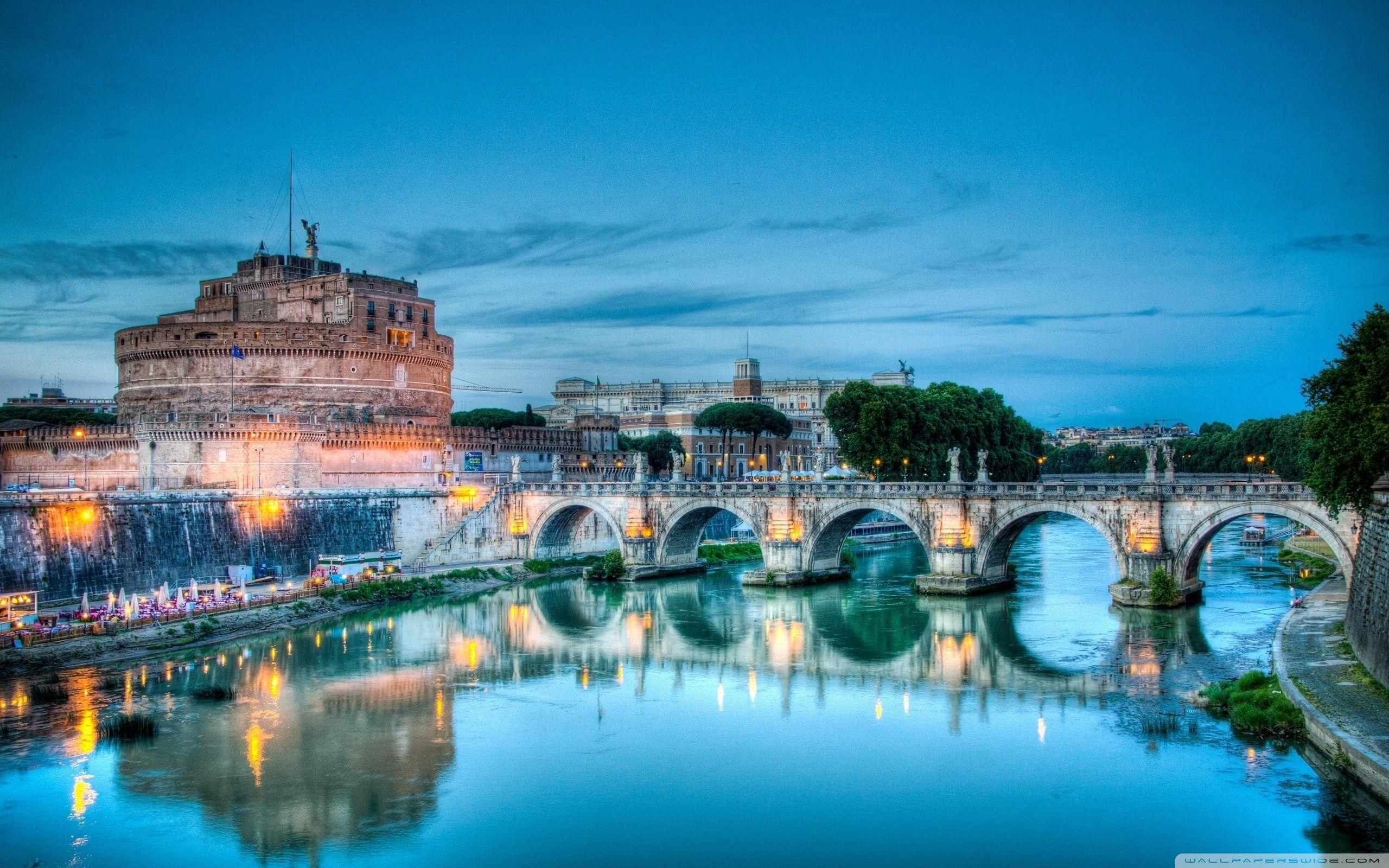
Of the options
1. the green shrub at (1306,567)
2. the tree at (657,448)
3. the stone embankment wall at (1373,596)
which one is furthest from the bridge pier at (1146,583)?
the tree at (657,448)

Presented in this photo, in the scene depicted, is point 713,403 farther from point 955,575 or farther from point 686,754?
point 686,754

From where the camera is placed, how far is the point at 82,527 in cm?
4088

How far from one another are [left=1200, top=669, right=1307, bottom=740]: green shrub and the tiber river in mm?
704

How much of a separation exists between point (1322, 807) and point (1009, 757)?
614 cm

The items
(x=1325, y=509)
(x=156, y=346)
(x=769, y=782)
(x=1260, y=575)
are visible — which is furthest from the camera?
(x=156, y=346)

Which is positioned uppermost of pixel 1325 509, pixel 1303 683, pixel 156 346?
pixel 156 346

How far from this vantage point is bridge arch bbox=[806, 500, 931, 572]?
154 feet

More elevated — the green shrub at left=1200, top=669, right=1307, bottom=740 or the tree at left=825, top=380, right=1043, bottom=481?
the tree at left=825, top=380, right=1043, bottom=481

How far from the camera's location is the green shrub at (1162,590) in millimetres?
39969

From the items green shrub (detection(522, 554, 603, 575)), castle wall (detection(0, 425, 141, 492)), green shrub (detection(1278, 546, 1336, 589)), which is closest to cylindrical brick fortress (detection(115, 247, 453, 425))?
castle wall (detection(0, 425, 141, 492))

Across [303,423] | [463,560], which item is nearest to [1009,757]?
[463,560]

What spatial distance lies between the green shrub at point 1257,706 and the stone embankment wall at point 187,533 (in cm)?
3499

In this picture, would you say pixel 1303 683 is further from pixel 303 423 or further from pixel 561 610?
pixel 303 423

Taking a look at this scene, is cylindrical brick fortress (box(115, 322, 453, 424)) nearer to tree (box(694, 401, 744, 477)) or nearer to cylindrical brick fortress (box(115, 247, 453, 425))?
cylindrical brick fortress (box(115, 247, 453, 425))
